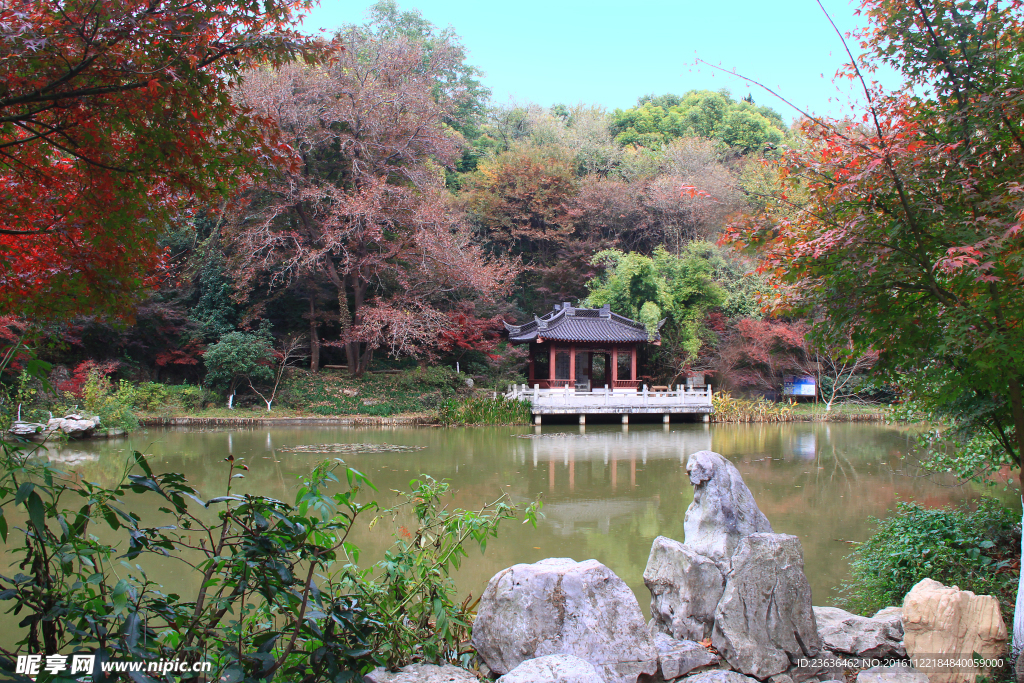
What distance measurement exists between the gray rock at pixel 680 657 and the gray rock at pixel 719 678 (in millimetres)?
172

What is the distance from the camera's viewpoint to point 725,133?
2941cm

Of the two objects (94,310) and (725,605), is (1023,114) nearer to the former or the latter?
(725,605)

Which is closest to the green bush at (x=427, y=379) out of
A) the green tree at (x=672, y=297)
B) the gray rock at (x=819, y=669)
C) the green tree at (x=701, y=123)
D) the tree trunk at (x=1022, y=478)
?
the green tree at (x=672, y=297)

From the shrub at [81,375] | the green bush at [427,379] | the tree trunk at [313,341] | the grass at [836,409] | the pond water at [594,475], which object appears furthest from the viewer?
the tree trunk at [313,341]

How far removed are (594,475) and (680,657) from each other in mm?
5695

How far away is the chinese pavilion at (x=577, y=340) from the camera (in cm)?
1772

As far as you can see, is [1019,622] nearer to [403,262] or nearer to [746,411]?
[746,411]

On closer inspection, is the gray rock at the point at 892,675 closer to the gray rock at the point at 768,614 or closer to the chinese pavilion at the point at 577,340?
the gray rock at the point at 768,614

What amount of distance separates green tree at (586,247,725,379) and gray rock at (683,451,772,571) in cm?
1562

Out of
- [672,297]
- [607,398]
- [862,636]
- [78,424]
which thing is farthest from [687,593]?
[672,297]

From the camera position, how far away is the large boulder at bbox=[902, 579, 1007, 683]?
2.48 meters

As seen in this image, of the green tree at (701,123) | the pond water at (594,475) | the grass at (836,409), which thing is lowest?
the pond water at (594,475)

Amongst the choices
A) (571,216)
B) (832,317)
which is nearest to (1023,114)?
(832,317)


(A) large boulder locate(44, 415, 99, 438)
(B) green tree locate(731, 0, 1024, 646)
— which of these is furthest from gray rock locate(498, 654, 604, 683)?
(A) large boulder locate(44, 415, 99, 438)
